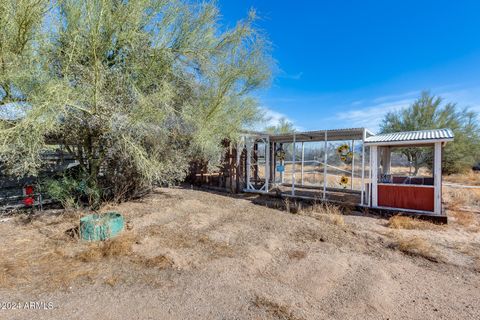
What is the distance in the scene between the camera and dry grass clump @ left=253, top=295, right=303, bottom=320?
239 cm

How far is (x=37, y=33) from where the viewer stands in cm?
428

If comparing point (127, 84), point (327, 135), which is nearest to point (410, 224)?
point (327, 135)

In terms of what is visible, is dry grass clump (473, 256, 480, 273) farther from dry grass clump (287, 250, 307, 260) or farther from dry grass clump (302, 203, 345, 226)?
dry grass clump (287, 250, 307, 260)

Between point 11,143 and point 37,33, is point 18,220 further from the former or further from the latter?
point 37,33

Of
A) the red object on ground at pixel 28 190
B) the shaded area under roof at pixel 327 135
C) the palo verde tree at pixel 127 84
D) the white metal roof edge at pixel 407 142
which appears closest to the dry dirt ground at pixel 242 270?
A: the red object on ground at pixel 28 190

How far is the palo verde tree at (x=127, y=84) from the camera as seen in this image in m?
4.14

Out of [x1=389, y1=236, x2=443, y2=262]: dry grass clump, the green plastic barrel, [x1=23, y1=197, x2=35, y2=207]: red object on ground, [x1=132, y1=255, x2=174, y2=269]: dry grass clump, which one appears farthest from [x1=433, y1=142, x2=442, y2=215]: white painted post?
[x1=23, y1=197, x2=35, y2=207]: red object on ground

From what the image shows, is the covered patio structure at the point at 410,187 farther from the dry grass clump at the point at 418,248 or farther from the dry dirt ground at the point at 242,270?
the dry grass clump at the point at 418,248

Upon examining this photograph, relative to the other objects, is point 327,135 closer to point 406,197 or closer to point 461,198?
point 406,197

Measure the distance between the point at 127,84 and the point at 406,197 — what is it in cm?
749

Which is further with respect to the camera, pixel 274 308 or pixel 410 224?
pixel 410 224

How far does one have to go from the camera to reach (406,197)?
6.42 meters

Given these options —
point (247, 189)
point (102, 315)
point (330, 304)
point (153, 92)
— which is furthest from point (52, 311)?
point (247, 189)

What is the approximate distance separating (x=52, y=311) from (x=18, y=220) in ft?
13.1
